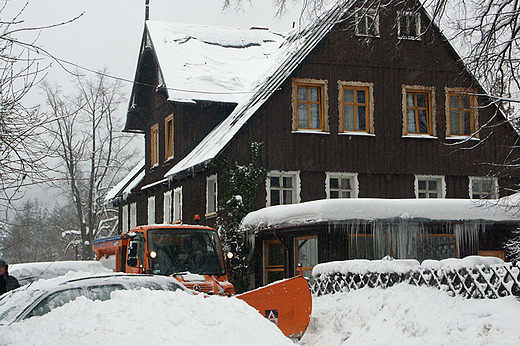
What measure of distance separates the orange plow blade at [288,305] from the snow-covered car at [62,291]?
398cm

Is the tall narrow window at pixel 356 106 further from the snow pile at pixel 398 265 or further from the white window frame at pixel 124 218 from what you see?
the white window frame at pixel 124 218

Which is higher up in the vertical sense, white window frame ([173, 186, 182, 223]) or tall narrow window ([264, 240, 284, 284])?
white window frame ([173, 186, 182, 223])

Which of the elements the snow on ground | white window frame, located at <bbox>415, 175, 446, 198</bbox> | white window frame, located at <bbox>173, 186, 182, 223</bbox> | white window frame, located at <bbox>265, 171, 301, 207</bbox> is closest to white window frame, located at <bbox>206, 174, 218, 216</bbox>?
white window frame, located at <bbox>265, 171, 301, 207</bbox>

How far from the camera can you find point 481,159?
78.2ft

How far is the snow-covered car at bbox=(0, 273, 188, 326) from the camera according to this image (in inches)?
263

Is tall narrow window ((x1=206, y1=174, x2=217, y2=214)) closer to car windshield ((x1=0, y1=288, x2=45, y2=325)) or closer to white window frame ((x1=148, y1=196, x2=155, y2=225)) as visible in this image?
white window frame ((x1=148, y1=196, x2=155, y2=225))

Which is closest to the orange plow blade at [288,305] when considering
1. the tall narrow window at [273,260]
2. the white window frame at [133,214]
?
the tall narrow window at [273,260]

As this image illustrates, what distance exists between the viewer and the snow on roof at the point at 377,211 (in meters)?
17.1

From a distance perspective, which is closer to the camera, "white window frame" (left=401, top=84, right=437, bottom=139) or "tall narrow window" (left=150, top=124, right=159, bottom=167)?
"white window frame" (left=401, top=84, right=437, bottom=139)

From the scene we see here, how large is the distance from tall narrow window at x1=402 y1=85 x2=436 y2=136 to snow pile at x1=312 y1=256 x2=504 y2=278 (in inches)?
437

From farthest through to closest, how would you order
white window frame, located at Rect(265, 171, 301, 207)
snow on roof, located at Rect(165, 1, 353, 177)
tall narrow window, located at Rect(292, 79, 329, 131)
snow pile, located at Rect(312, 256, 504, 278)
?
1. tall narrow window, located at Rect(292, 79, 329, 131)
2. white window frame, located at Rect(265, 171, 301, 207)
3. snow on roof, located at Rect(165, 1, 353, 177)
4. snow pile, located at Rect(312, 256, 504, 278)

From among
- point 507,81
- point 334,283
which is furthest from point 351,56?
point 507,81

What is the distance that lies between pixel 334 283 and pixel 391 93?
460 inches

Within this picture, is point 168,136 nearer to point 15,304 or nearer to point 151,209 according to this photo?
point 151,209
